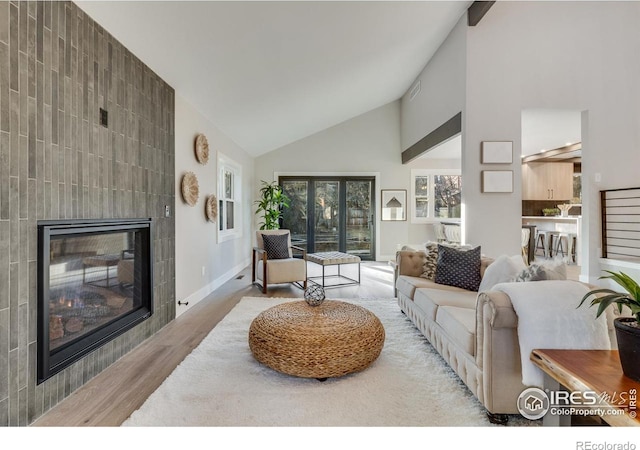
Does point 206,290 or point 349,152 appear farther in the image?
point 349,152

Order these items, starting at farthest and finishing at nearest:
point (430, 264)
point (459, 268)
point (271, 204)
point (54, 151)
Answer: point (271, 204), point (430, 264), point (459, 268), point (54, 151)

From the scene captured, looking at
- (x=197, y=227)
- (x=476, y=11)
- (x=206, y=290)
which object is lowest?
(x=206, y=290)

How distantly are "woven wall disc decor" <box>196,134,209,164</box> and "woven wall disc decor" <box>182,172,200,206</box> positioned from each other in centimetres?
28

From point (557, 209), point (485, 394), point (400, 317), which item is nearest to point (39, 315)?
point (485, 394)

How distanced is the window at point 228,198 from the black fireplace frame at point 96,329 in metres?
2.22

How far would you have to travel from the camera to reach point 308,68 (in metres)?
4.14

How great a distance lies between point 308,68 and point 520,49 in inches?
118

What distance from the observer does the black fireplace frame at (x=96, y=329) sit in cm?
183

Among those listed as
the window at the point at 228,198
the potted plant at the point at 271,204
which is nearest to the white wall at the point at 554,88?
the window at the point at 228,198

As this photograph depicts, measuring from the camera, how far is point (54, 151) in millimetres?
1948

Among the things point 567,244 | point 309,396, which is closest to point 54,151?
point 309,396

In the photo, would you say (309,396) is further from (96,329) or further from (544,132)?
(544,132)

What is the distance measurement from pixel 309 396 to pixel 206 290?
9.73ft

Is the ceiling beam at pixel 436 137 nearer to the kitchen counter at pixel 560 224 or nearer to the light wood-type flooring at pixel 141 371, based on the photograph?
the light wood-type flooring at pixel 141 371
